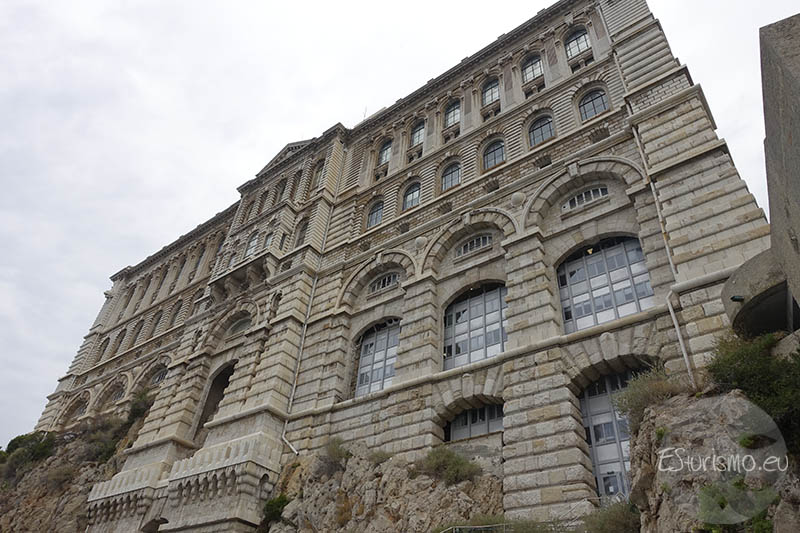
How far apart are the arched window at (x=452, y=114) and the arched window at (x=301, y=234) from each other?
8475 mm

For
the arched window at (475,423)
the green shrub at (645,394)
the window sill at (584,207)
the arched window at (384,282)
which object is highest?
the arched window at (384,282)

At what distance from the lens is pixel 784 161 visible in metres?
5.15

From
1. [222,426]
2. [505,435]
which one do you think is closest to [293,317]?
[222,426]

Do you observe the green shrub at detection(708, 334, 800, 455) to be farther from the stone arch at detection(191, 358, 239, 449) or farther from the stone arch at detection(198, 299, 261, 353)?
the stone arch at detection(198, 299, 261, 353)

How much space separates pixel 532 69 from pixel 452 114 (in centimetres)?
421

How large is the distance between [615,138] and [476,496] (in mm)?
11739

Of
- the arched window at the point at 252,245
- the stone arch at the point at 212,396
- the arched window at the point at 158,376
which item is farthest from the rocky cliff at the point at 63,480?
the arched window at the point at 252,245

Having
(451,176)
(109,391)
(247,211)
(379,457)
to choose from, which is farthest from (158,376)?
(379,457)

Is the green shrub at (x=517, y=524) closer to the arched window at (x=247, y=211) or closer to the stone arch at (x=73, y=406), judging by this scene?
the arched window at (x=247, y=211)

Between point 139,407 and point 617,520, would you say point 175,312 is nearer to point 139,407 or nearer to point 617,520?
point 139,407

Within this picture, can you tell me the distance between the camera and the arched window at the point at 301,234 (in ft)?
84.3

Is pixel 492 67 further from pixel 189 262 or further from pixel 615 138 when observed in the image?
pixel 189 262

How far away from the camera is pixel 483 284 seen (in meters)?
17.4

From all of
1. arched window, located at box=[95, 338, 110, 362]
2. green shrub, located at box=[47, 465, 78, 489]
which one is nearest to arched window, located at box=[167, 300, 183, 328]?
arched window, located at box=[95, 338, 110, 362]
